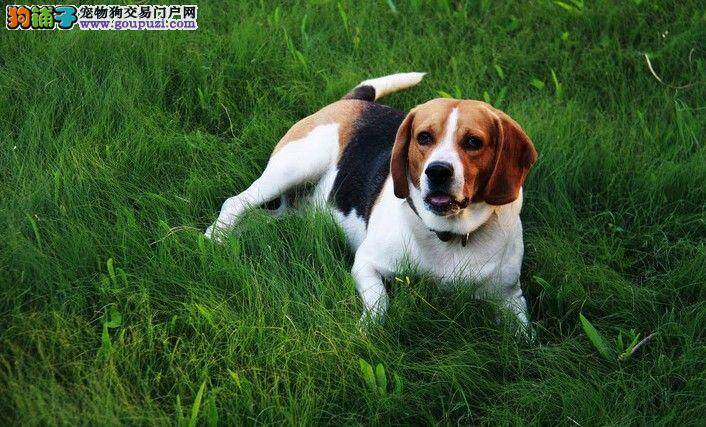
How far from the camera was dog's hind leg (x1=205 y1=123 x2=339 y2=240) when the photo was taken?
15.4 feet

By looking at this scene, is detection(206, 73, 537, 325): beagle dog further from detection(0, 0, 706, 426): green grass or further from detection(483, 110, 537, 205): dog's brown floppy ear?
detection(0, 0, 706, 426): green grass

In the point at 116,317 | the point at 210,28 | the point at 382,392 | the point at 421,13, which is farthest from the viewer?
the point at 421,13

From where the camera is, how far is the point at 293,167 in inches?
Answer: 188

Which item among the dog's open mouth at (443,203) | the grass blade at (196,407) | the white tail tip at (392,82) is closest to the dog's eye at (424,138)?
the dog's open mouth at (443,203)

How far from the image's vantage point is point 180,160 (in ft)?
16.0

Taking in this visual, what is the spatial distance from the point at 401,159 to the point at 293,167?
1017 millimetres

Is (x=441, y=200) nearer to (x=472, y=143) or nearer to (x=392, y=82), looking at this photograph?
(x=472, y=143)

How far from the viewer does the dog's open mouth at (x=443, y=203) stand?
3.65m

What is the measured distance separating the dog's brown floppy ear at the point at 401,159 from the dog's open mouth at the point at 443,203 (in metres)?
0.23

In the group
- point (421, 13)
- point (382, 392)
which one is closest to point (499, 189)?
point (382, 392)

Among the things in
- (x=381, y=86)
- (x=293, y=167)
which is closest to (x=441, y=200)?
(x=293, y=167)

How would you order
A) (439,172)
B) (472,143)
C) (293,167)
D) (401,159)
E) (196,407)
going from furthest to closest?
(293,167) < (401,159) < (472,143) < (439,172) < (196,407)

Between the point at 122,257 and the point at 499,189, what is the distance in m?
1.79

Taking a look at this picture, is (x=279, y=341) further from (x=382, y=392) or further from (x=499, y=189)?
(x=499, y=189)
